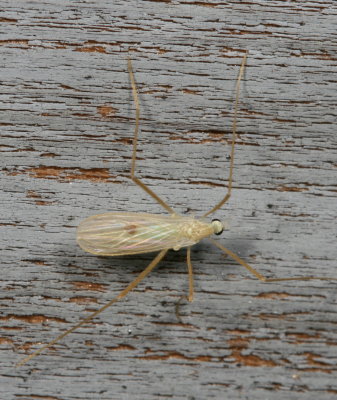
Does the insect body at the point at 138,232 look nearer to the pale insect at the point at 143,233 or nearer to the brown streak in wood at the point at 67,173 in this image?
the pale insect at the point at 143,233

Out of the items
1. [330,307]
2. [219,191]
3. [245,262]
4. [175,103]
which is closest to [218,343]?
[245,262]

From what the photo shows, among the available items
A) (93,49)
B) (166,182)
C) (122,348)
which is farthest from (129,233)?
(93,49)

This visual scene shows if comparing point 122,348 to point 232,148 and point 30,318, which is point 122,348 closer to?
point 30,318

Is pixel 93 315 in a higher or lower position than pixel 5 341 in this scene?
higher

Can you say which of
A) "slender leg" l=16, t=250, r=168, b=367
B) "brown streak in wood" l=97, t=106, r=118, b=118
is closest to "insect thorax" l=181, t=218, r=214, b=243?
"slender leg" l=16, t=250, r=168, b=367

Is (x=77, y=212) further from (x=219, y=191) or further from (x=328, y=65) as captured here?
(x=328, y=65)

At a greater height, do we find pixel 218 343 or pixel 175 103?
pixel 175 103

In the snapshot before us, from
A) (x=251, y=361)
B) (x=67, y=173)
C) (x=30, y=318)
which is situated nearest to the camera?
(x=251, y=361)
